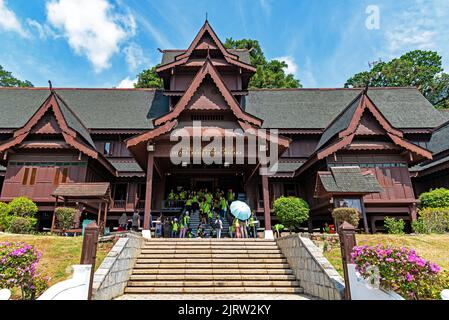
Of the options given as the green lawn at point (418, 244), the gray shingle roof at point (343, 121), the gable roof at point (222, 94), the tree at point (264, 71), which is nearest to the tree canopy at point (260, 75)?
the tree at point (264, 71)

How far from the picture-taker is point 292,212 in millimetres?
13898

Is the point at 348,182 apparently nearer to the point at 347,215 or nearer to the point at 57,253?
the point at 347,215

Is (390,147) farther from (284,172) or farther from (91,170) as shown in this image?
(91,170)

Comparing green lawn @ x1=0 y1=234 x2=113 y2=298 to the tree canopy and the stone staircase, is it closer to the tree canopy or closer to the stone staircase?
the stone staircase

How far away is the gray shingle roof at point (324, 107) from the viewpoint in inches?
802

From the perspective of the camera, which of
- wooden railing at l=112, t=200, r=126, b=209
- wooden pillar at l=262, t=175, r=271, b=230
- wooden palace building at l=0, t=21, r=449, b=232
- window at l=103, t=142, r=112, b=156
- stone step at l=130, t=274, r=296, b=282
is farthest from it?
window at l=103, t=142, r=112, b=156

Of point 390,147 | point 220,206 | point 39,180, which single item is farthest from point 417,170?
point 39,180

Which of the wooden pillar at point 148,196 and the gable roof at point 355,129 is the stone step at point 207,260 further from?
the gable roof at point 355,129

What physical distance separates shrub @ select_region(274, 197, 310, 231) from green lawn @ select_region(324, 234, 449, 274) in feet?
13.1

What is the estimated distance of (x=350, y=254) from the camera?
5.75 meters

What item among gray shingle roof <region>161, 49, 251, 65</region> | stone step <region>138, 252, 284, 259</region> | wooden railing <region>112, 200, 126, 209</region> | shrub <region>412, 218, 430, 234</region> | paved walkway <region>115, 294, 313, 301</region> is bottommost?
paved walkway <region>115, 294, 313, 301</region>

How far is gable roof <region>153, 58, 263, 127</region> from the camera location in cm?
1280

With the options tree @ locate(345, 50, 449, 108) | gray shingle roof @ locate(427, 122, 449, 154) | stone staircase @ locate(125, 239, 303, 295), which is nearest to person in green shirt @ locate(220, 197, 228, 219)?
stone staircase @ locate(125, 239, 303, 295)
